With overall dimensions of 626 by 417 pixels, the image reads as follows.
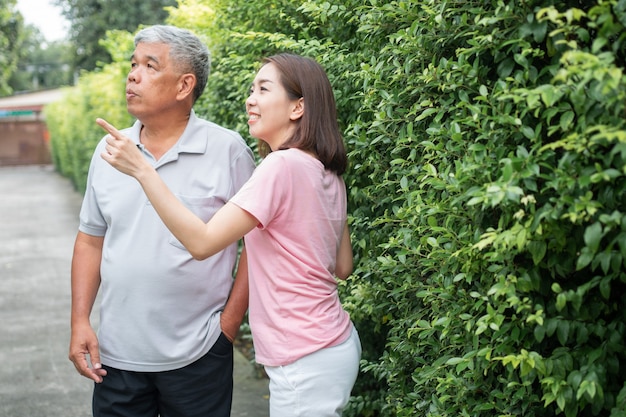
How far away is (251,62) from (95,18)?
34785mm

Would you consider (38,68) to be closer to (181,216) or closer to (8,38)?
(8,38)

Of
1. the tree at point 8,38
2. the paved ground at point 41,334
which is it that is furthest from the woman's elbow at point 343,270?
the tree at point 8,38

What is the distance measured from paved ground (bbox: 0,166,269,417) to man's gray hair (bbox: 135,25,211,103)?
302 cm

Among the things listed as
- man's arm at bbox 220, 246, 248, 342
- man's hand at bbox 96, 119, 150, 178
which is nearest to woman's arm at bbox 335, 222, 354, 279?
man's arm at bbox 220, 246, 248, 342

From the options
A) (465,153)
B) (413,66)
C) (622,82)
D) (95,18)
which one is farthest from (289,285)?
(95,18)

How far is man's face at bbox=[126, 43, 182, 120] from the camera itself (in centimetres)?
308

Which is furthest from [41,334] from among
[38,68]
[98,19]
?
[38,68]

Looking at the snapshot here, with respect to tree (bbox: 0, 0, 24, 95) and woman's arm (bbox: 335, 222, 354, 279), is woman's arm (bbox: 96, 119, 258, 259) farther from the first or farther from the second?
tree (bbox: 0, 0, 24, 95)

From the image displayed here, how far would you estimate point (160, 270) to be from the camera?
3100 millimetres

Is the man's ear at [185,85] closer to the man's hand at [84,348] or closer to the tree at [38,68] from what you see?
the man's hand at [84,348]

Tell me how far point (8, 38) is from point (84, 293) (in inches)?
919

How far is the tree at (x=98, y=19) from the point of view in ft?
119

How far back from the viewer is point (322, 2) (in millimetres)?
3852

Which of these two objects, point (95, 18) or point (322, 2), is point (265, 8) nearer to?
point (322, 2)
